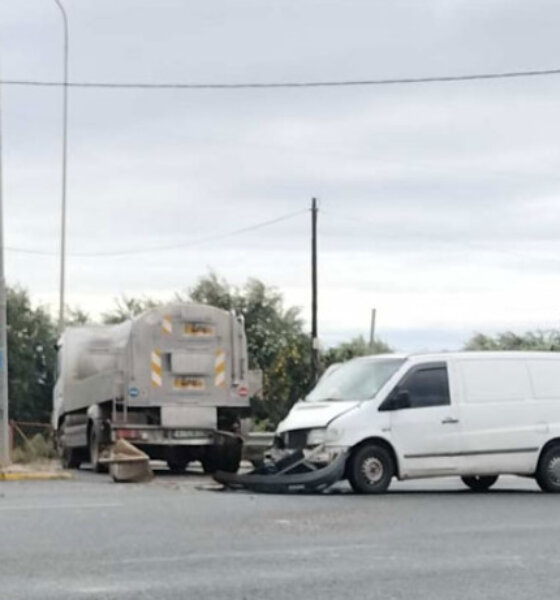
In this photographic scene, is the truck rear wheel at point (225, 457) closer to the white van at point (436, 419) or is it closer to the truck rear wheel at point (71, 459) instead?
the truck rear wheel at point (71, 459)

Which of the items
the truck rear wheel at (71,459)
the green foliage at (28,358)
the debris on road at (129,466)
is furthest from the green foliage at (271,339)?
the debris on road at (129,466)

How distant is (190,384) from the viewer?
24656mm

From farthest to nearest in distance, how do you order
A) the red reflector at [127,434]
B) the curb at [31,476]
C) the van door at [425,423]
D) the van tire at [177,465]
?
1. the van tire at [177,465]
2. the red reflector at [127,434]
3. the curb at [31,476]
4. the van door at [425,423]

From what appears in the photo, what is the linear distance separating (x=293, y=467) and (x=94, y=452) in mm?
8105

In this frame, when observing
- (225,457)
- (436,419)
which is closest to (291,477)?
(436,419)

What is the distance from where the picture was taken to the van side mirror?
1823cm

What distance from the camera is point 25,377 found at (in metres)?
56.5

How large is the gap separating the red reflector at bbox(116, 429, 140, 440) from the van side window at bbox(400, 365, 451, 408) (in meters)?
6.78

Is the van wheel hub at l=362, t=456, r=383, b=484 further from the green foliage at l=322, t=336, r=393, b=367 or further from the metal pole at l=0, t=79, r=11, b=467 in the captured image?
the green foliage at l=322, t=336, r=393, b=367

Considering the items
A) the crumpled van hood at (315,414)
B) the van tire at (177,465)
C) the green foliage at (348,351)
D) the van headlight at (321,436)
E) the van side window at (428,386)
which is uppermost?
the green foliage at (348,351)

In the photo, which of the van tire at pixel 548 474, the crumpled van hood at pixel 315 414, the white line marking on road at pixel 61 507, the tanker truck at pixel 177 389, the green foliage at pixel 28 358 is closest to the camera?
the white line marking on road at pixel 61 507

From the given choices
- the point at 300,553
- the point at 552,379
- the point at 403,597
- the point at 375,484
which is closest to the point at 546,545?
the point at 300,553

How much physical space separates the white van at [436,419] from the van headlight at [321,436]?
0.04 ft

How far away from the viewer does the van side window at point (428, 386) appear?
18531 millimetres
